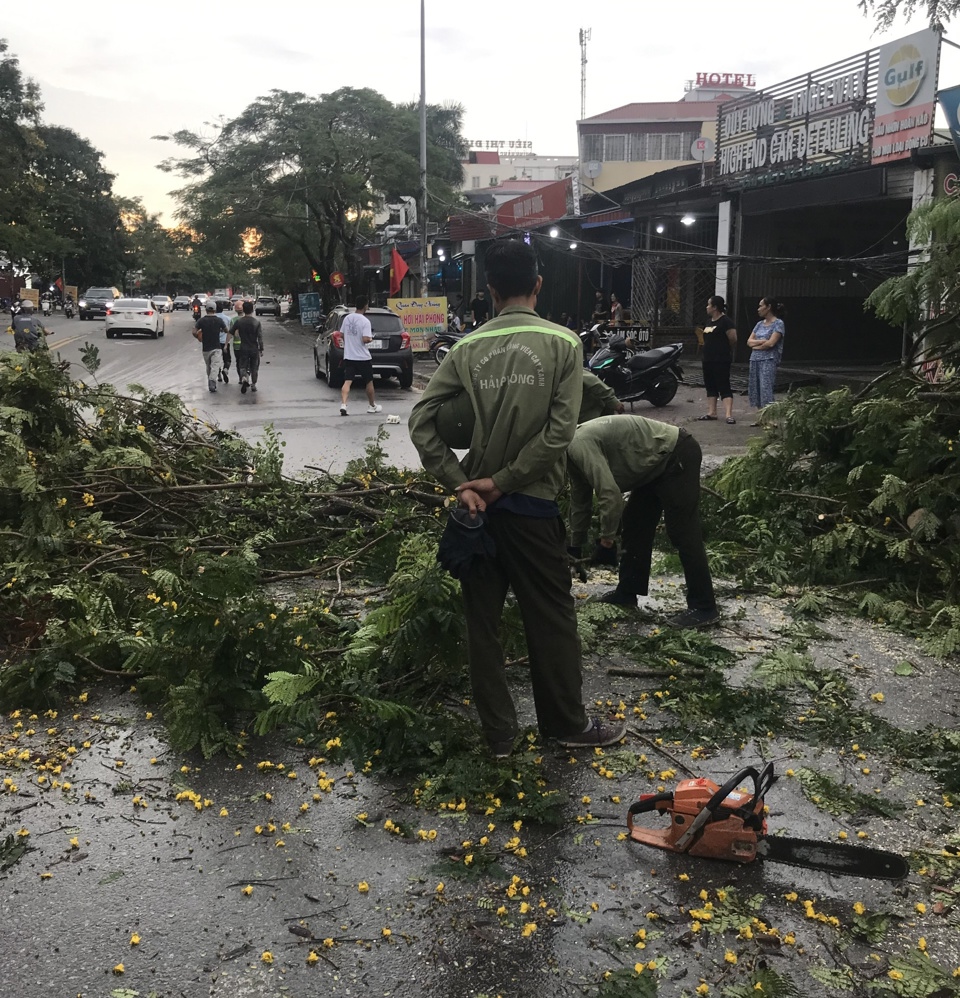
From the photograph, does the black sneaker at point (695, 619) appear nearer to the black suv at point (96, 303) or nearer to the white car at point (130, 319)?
the white car at point (130, 319)

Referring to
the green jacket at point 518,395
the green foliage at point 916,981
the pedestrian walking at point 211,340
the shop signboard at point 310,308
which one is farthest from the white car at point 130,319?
the green foliage at point 916,981

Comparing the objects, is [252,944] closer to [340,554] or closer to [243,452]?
[340,554]

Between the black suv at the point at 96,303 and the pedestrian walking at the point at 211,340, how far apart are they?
35441 mm

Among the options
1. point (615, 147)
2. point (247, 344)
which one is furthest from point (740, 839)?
point (615, 147)

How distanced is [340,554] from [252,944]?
3.91 meters

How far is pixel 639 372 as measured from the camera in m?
15.9

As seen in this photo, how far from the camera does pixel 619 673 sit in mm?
4832

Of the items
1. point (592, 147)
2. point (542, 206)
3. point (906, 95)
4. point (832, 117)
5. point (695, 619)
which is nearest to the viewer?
point (695, 619)

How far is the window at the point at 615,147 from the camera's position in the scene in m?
66.9

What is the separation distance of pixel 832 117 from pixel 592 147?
5351 centimetres

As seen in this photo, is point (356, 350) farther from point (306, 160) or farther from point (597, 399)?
point (306, 160)

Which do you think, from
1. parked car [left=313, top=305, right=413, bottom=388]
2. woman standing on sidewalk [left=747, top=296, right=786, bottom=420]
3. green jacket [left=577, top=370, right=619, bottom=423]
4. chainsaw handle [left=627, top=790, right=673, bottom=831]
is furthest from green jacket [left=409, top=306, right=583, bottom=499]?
parked car [left=313, top=305, right=413, bottom=388]

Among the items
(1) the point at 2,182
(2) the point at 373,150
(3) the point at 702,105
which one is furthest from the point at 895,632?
(3) the point at 702,105

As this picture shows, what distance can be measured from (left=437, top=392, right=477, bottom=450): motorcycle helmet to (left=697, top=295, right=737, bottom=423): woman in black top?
10.5 metres
